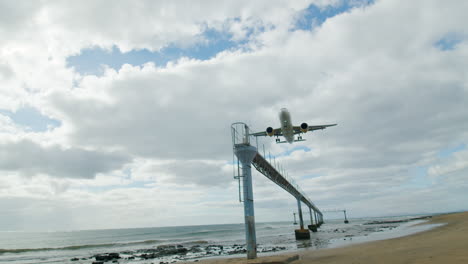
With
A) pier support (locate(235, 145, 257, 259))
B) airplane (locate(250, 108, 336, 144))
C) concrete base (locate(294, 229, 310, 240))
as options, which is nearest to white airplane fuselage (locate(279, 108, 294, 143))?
airplane (locate(250, 108, 336, 144))

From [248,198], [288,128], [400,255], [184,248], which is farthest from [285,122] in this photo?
[184,248]

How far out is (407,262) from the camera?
13.5 meters

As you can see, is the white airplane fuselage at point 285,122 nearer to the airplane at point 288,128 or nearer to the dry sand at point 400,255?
the airplane at point 288,128

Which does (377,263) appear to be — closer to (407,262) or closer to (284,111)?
(407,262)

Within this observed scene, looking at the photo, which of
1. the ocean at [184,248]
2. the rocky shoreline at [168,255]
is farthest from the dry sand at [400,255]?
the rocky shoreline at [168,255]

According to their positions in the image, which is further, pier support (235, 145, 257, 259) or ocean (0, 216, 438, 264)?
ocean (0, 216, 438, 264)

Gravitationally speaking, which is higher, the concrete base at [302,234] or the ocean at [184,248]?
the concrete base at [302,234]

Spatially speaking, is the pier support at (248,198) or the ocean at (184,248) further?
the ocean at (184,248)

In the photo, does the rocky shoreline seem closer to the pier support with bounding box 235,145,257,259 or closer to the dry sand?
the dry sand

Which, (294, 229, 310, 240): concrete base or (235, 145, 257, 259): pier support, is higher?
(235, 145, 257, 259): pier support

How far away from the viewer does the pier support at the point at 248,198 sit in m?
18.9

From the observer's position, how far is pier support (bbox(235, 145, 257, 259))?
1888 centimetres

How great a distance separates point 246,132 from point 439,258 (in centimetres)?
1350

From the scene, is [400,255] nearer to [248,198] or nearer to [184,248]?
[248,198]
